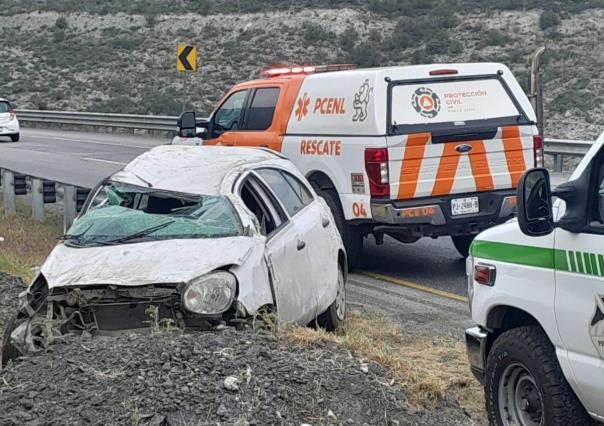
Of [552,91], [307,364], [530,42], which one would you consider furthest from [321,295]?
[530,42]

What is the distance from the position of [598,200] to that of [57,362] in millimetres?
2862

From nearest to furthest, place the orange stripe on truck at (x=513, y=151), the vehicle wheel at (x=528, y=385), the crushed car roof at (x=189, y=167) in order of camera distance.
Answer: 1. the vehicle wheel at (x=528, y=385)
2. the crushed car roof at (x=189, y=167)
3. the orange stripe on truck at (x=513, y=151)

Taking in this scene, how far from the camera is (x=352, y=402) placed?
16.1ft

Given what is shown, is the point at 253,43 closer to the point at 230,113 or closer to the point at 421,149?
the point at 230,113

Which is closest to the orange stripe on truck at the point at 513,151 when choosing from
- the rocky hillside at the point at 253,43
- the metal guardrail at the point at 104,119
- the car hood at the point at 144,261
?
the car hood at the point at 144,261

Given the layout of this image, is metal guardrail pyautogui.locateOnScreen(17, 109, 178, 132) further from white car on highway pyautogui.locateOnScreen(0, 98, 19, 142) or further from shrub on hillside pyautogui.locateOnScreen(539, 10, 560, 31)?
shrub on hillside pyautogui.locateOnScreen(539, 10, 560, 31)

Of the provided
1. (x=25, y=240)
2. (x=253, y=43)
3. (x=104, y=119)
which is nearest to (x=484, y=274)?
(x=25, y=240)

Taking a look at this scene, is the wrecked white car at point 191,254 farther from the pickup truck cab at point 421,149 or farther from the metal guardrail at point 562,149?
the metal guardrail at point 562,149

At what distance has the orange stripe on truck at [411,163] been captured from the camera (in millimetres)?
10141

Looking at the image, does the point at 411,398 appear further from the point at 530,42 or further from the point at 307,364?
the point at 530,42

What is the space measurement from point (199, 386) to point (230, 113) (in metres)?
8.43

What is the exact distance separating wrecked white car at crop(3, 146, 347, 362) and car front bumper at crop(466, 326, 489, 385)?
1.34 m

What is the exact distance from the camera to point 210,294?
19.4ft

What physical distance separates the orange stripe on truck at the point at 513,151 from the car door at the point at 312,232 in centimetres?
321
